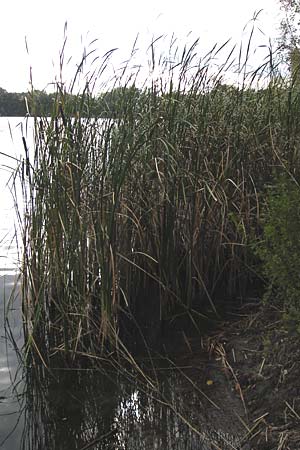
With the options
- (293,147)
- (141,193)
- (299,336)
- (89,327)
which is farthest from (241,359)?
(293,147)

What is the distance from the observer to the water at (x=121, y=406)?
2.52m

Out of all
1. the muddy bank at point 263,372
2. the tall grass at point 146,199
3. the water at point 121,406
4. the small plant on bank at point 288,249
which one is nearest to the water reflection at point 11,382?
the water at point 121,406

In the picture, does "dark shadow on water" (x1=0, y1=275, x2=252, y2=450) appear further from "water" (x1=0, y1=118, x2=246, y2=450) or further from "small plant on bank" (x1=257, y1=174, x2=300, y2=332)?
"small plant on bank" (x1=257, y1=174, x2=300, y2=332)

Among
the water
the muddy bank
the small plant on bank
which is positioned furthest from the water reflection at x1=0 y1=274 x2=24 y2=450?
the small plant on bank

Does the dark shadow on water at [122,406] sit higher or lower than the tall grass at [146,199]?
lower

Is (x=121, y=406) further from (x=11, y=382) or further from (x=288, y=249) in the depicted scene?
(x=288, y=249)

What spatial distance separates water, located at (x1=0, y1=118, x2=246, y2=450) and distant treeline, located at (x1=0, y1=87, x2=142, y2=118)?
8.7 inches

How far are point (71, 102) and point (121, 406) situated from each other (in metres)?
1.69

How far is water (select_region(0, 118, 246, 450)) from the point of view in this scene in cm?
252

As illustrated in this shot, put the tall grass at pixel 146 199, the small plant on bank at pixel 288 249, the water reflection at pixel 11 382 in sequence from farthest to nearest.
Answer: the tall grass at pixel 146 199 < the water reflection at pixel 11 382 < the small plant on bank at pixel 288 249

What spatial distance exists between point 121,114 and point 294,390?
1.85 metres

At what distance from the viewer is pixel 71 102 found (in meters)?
3.43

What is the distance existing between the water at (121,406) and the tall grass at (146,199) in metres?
0.20

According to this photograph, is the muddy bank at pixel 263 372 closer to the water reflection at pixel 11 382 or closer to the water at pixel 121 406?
the water at pixel 121 406
